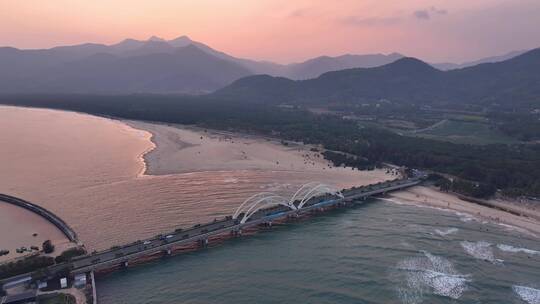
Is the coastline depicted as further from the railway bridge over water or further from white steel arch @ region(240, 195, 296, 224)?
white steel arch @ region(240, 195, 296, 224)

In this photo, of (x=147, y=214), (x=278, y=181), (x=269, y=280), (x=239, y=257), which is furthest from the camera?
(x=278, y=181)

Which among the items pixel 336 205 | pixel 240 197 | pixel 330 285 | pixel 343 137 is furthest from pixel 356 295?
pixel 343 137

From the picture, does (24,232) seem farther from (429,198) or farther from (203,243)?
(429,198)

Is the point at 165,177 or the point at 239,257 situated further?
the point at 165,177

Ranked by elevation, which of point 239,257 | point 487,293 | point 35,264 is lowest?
point 487,293

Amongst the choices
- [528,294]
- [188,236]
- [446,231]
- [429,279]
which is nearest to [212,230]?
[188,236]

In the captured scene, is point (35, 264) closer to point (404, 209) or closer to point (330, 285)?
point (330, 285)

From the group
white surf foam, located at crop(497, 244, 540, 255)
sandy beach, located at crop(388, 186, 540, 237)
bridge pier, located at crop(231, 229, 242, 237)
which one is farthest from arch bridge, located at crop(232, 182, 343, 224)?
white surf foam, located at crop(497, 244, 540, 255)
